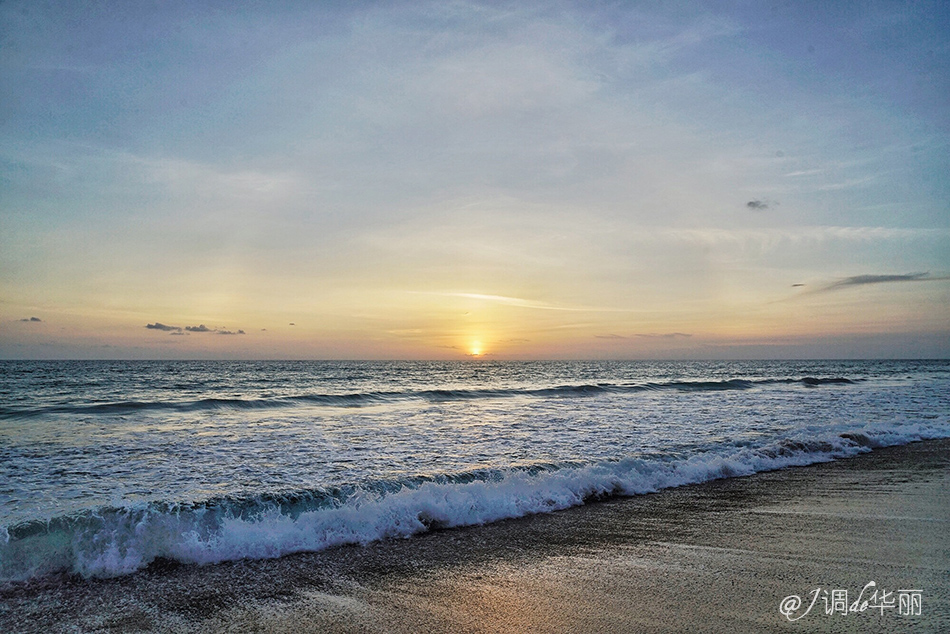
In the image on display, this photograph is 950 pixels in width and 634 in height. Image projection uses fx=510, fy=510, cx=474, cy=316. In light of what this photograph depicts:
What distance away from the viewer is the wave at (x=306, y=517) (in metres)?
6.00

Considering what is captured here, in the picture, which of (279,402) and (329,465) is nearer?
(329,465)

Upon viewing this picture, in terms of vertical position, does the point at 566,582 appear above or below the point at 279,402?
above

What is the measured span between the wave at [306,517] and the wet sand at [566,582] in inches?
13.0

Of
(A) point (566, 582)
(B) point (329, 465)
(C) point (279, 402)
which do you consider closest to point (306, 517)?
(A) point (566, 582)

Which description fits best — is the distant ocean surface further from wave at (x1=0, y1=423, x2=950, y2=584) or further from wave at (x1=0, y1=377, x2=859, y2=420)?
wave at (x1=0, y1=377, x2=859, y2=420)

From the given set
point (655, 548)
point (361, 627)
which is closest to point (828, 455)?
point (655, 548)

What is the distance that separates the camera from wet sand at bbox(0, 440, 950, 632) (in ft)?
14.4

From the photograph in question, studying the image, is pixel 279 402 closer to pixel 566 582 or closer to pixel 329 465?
pixel 329 465

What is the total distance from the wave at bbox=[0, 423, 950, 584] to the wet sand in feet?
1.08

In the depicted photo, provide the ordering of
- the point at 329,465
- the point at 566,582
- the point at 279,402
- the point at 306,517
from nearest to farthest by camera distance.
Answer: the point at 566,582 < the point at 306,517 < the point at 329,465 < the point at 279,402

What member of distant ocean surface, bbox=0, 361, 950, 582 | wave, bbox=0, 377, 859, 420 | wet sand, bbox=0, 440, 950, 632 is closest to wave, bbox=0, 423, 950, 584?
distant ocean surface, bbox=0, 361, 950, 582

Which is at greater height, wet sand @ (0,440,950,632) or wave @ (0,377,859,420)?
wet sand @ (0,440,950,632)

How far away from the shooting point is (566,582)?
5262 millimetres

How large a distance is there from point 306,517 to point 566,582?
3767 mm
